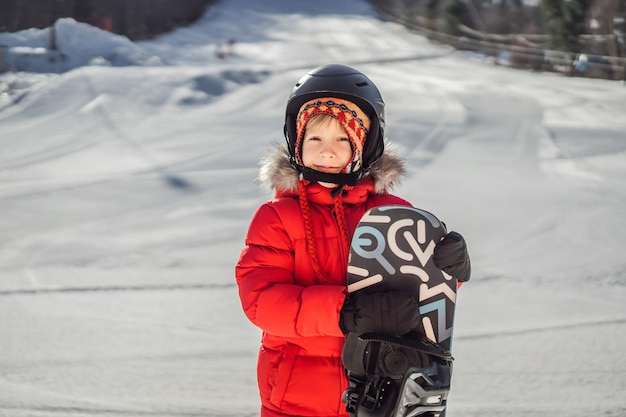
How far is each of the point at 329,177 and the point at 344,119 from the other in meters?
0.20

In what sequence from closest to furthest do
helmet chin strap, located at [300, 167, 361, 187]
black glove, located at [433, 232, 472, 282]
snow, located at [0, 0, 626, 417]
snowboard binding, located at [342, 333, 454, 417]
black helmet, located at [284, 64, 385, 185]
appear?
snowboard binding, located at [342, 333, 454, 417], black glove, located at [433, 232, 472, 282], helmet chin strap, located at [300, 167, 361, 187], black helmet, located at [284, 64, 385, 185], snow, located at [0, 0, 626, 417]

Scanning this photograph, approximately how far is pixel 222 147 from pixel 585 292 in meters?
5.98

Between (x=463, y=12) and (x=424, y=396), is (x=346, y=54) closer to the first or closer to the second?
(x=463, y=12)

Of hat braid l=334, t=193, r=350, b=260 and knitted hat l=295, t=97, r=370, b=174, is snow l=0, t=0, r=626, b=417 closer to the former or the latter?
knitted hat l=295, t=97, r=370, b=174

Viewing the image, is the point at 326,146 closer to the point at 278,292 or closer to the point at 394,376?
the point at 278,292

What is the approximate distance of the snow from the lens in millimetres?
3535

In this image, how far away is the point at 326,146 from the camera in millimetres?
2201

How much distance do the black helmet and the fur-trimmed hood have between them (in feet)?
0.07

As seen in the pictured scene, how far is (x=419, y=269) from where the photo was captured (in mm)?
2137

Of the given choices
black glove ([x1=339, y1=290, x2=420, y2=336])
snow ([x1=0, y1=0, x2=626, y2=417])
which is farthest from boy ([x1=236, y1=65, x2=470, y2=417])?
snow ([x1=0, y1=0, x2=626, y2=417])

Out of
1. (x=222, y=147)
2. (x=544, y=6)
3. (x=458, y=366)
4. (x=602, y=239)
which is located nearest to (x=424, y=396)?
(x=458, y=366)

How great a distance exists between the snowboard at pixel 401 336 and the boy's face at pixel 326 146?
0.18m

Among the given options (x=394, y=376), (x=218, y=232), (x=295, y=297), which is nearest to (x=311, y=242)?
(x=295, y=297)

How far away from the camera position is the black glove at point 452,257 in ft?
6.69
